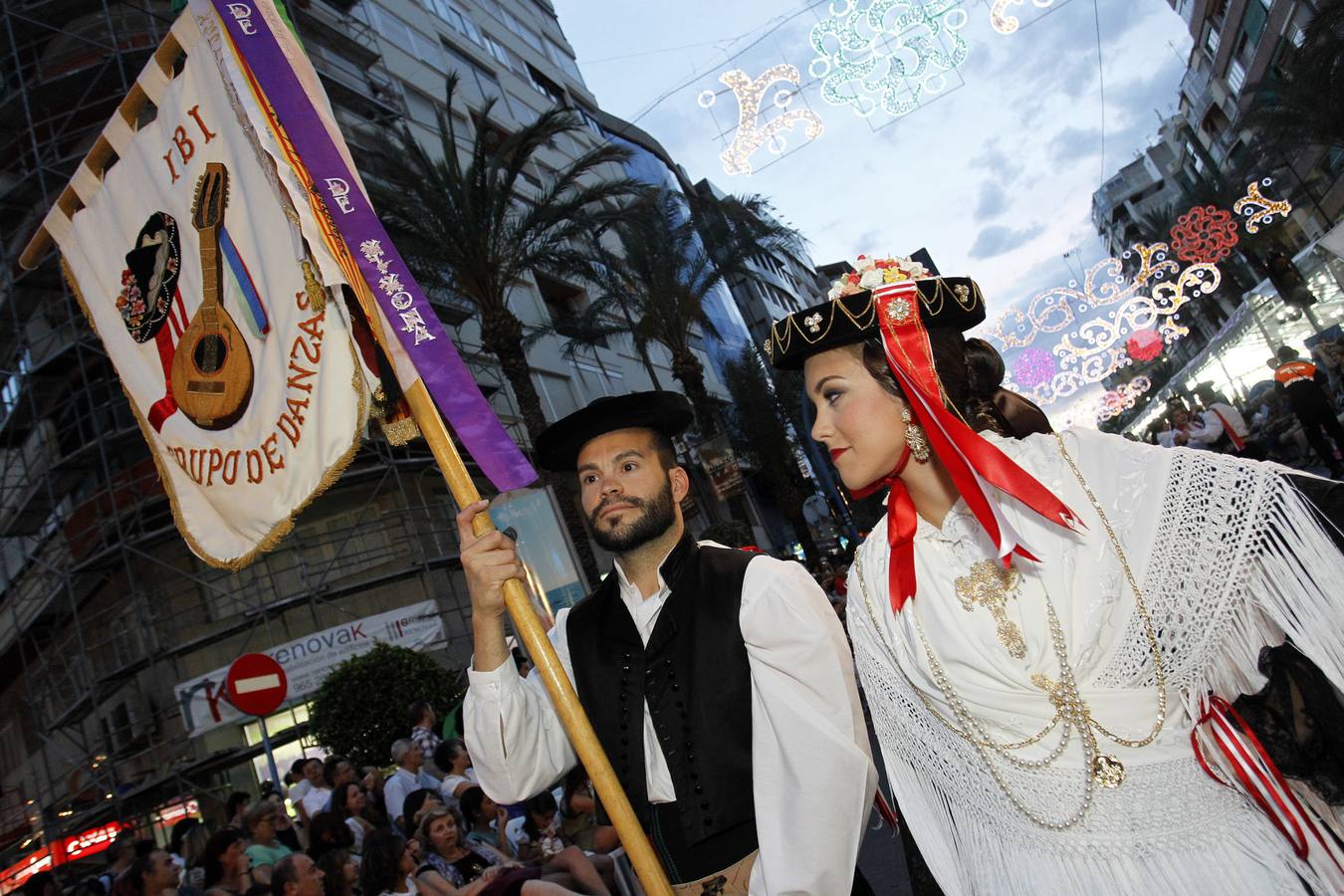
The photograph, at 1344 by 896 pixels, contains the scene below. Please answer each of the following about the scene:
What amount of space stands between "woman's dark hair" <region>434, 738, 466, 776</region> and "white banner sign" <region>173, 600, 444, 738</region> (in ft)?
17.6

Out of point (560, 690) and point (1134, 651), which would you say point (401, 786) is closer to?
point (560, 690)

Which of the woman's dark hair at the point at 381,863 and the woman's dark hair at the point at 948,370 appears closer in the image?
the woman's dark hair at the point at 948,370

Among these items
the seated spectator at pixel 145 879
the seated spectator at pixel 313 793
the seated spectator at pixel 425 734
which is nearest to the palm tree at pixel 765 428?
→ the seated spectator at pixel 425 734

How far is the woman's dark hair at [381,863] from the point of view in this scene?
183 inches

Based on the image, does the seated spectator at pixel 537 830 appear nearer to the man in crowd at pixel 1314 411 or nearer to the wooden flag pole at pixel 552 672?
the wooden flag pole at pixel 552 672

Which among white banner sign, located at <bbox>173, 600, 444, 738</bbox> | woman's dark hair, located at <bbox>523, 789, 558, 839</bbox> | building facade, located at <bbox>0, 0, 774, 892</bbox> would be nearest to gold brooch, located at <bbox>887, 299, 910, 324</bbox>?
woman's dark hair, located at <bbox>523, 789, 558, 839</bbox>

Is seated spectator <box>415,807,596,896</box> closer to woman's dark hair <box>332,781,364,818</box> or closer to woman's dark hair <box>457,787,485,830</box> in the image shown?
woman's dark hair <box>457,787,485,830</box>

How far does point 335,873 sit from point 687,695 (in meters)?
3.63

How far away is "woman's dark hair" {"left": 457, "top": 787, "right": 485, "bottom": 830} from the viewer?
5.60m

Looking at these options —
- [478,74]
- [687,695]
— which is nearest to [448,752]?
[687,695]

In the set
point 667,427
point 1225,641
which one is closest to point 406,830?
point 667,427

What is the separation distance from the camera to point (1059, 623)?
1854 millimetres

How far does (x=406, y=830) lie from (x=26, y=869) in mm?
12558

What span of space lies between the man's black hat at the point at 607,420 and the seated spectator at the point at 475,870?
2132mm
